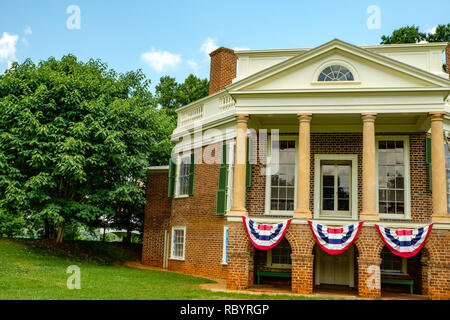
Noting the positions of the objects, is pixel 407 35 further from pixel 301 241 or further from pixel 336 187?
pixel 301 241

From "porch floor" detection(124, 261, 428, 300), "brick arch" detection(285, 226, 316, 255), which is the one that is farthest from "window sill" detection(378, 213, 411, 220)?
"brick arch" detection(285, 226, 316, 255)

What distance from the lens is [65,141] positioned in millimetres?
18703

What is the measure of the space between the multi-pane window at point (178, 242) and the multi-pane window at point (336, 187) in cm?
678

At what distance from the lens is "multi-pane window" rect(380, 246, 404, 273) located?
51.3ft

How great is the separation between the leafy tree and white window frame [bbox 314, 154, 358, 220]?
21293mm

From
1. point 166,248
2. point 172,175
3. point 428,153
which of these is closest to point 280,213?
point 428,153

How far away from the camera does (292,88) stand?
14.8 m

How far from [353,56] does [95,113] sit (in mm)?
10955

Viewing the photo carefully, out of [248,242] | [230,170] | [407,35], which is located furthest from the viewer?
[407,35]

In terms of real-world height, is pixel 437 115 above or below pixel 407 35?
below

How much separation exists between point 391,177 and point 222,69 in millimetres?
8631

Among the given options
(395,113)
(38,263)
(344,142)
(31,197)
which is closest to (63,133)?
(31,197)

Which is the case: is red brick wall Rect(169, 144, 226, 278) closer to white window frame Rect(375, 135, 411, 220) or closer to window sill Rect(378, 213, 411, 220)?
window sill Rect(378, 213, 411, 220)
